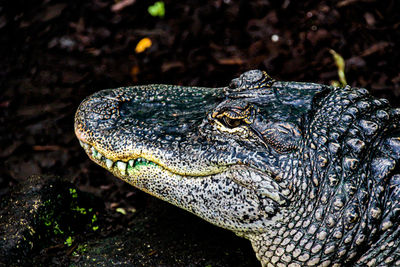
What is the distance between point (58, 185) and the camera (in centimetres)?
317

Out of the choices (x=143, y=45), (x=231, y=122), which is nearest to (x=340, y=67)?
(x=143, y=45)

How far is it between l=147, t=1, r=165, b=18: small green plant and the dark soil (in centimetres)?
5

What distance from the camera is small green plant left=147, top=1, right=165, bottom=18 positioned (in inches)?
211

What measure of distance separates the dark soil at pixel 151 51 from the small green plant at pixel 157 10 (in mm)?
54

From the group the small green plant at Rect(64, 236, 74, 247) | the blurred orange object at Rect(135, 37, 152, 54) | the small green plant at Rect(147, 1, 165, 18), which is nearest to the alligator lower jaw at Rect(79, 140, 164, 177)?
the small green plant at Rect(64, 236, 74, 247)

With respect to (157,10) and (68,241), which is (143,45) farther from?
(68,241)

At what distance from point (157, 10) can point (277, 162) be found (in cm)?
333

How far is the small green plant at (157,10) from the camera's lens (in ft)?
17.6

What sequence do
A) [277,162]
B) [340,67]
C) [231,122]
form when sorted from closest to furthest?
[277,162]
[231,122]
[340,67]

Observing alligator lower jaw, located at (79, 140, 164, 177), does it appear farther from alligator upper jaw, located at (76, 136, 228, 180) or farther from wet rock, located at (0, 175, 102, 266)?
wet rock, located at (0, 175, 102, 266)

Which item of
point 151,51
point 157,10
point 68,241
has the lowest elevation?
point 68,241

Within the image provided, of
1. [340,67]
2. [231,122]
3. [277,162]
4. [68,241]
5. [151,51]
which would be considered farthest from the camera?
[151,51]

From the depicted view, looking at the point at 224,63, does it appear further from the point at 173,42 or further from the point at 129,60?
the point at 129,60

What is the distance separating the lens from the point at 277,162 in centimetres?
256
